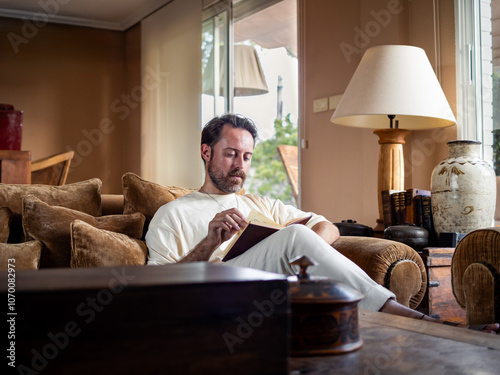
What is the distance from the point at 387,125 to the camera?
9.77 feet

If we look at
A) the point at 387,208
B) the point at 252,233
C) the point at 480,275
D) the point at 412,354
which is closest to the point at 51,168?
the point at 387,208

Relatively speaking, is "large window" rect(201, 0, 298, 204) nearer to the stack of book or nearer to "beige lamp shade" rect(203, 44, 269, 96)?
"beige lamp shade" rect(203, 44, 269, 96)

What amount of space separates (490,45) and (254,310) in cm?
268

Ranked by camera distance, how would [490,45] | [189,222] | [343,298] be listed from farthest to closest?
[490,45]
[189,222]
[343,298]

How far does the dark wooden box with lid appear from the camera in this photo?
685mm

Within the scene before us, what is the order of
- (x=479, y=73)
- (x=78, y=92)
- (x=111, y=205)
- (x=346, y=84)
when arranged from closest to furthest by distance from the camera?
(x=111, y=205), (x=479, y=73), (x=346, y=84), (x=78, y=92)

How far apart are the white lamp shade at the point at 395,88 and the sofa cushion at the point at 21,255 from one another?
1.43 meters

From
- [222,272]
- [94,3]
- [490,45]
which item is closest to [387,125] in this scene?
[490,45]

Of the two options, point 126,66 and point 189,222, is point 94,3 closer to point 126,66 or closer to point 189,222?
point 126,66

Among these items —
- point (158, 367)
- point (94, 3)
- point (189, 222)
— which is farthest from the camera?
point (94, 3)

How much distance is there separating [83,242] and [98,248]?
0.05 metres

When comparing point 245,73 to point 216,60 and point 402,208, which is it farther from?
point 402,208

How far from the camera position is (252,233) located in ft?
5.90

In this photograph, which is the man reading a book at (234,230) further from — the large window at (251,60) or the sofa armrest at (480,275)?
the large window at (251,60)
